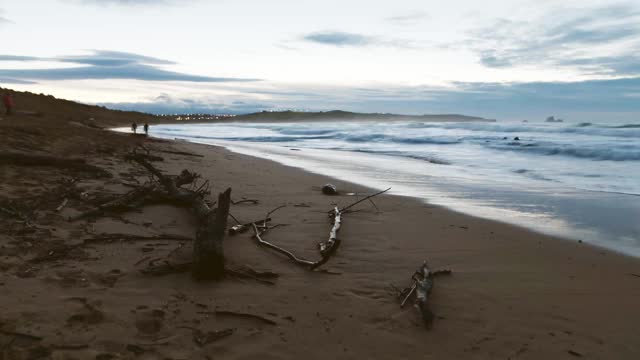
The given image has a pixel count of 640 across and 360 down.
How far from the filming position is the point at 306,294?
3.86 meters

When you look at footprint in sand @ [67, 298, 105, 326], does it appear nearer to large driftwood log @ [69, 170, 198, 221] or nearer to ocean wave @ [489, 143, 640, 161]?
large driftwood log @ [69, 170, 198, 221]

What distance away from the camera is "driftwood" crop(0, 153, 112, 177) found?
7039 millimetres

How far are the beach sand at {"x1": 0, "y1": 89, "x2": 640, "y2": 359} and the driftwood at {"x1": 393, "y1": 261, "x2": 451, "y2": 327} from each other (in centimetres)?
7

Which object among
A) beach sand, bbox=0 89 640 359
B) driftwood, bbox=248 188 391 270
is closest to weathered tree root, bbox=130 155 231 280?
beach sand, bbox=0 89 640 359

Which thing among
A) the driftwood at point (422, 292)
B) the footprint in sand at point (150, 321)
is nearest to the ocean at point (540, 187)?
the driftwood at point (422, 292)

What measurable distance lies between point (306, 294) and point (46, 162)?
5.93 meters

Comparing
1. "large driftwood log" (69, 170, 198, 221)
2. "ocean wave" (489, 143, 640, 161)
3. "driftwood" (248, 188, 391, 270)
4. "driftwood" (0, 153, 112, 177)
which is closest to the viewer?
"driftwood" (248, 188, 391, 270)

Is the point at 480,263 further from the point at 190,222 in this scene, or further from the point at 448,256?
the point at 190,222

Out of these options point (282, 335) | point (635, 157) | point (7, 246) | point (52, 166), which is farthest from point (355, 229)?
point (635, 157)

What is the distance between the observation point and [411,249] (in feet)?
17.4

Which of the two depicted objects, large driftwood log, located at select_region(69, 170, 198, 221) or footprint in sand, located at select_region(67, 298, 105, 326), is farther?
large driftwood log, located at select_region(69, 170, 198, 221)

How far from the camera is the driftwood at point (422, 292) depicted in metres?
3.48

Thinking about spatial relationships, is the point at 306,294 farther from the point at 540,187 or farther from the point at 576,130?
the point at 576,130

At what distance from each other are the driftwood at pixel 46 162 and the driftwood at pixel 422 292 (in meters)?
6.00
